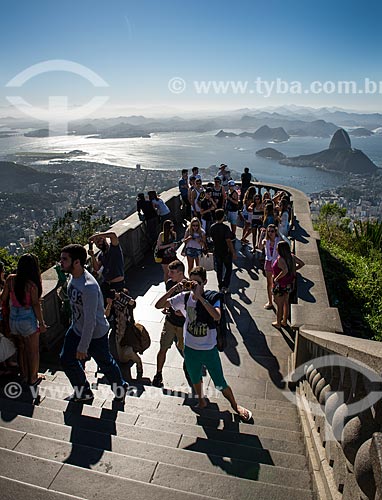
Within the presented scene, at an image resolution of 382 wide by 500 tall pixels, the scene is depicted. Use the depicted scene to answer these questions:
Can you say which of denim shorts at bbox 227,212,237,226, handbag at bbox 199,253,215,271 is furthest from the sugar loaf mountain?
handbag at bbox 199,253,215,271

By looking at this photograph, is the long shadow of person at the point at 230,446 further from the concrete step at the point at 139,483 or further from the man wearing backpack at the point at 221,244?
the man wearing backpack at the point at 221,244

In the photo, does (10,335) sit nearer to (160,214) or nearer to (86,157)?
(160,214)

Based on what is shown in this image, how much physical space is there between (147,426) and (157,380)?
1184 millimetres

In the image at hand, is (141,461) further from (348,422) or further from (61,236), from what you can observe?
(61,236)

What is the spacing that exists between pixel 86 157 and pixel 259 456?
49507 millimetres

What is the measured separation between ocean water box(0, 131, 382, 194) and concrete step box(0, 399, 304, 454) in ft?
99.6

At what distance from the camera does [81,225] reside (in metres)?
10.7

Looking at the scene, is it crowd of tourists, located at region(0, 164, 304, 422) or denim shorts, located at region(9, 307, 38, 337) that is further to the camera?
denim shorts, located at region(9, 307, 38, 337)

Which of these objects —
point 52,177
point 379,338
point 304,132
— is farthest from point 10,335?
point 304,132

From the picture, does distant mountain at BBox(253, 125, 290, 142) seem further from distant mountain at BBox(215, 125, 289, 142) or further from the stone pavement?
the stone pavement

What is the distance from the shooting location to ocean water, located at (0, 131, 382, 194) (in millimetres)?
38906

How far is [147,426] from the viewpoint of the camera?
12.3 ft

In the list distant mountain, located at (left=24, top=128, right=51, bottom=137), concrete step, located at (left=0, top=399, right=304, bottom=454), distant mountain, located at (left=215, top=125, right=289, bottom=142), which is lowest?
concrete step, located at (left=0, top=399, right=304, bottom=454)

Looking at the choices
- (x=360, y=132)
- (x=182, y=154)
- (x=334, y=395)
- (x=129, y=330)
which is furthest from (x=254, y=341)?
(x=360, y=132)
